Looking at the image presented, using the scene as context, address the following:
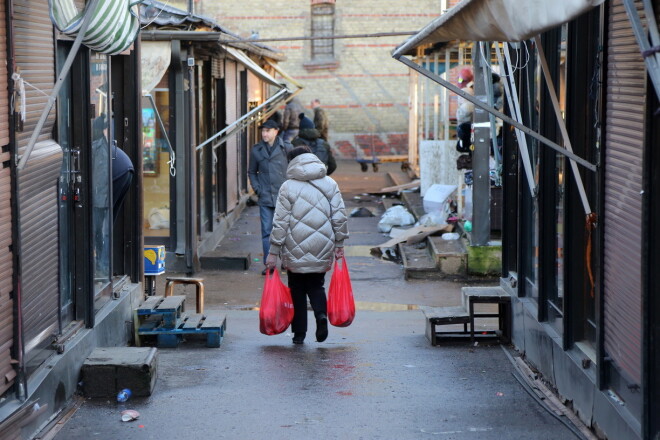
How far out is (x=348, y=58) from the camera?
34.9 m

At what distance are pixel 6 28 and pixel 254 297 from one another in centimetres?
676

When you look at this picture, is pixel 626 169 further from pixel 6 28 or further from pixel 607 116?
pixel 6 28

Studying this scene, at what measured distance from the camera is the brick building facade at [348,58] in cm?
3434

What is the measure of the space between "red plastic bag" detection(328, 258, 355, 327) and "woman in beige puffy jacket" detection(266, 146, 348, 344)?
0.11 metres

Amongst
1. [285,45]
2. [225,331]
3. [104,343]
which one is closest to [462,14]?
[104,343]

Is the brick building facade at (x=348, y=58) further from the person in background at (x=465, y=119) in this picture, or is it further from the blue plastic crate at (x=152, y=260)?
the blue plastic crate at (x=152, y=260)

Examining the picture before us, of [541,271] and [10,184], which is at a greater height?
[10,184]

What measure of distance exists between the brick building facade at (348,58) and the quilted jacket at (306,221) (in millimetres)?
25303

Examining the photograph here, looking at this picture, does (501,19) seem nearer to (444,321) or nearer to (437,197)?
(444,321)

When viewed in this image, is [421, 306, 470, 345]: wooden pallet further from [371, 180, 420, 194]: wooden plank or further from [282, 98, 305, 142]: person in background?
[282, 98, 305, 142]: person in background

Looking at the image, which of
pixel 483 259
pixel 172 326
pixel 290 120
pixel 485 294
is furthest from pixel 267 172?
pixel 290 120

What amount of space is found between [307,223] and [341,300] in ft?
2.33

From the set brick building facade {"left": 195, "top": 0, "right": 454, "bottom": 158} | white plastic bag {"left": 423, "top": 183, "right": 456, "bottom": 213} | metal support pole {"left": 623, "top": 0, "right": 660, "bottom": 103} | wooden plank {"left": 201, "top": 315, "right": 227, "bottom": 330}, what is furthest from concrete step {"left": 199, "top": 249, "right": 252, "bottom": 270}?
A: brick building facade {"left": 195, "top": 0, "right": 454, "bottom": 158}

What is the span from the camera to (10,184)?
18.4ft
